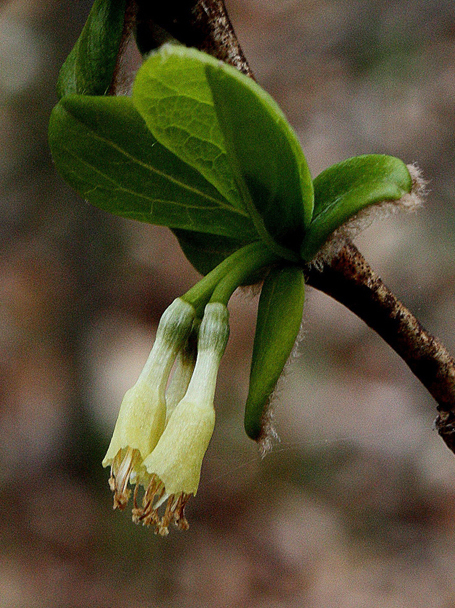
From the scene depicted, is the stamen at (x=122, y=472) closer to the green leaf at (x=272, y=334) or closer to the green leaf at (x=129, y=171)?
the green leaf at (x=272, y=334)

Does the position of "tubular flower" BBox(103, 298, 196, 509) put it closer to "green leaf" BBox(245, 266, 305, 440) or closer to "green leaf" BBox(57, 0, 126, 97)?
"green leaf" BBox(245, 266, 305, 440)

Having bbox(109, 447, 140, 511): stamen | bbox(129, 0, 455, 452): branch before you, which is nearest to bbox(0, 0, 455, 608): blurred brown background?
bbox(129, 0, 455, 452): branch

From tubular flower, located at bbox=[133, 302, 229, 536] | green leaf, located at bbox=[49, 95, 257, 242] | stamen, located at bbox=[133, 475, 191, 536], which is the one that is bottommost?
stamen, located at bbox=[133, 475, 191, 536]

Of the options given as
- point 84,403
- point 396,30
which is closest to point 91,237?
point 84,403

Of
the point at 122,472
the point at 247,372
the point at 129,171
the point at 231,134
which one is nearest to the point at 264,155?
the point at 231,134

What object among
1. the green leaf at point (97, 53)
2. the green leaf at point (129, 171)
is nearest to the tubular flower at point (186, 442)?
the green leaf at point (129, 171)

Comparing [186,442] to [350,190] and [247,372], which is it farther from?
[247,372]

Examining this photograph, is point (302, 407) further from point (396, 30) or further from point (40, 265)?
point (396, 30)
